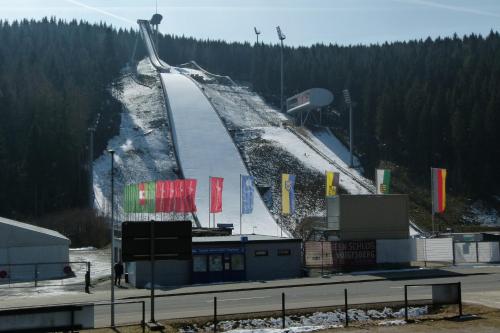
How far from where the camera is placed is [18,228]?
143 ft

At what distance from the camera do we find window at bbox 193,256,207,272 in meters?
37.9

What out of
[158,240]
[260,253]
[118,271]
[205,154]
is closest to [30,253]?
[118,271]

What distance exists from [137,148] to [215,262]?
5625 centimetres

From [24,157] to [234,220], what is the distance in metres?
28.9

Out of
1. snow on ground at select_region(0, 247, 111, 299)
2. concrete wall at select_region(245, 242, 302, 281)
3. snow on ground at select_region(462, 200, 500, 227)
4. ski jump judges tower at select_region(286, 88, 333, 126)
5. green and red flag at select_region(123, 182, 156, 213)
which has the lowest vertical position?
snow on ground at select_region(0, 247, 111, 299)

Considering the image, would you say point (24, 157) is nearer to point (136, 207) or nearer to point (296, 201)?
point (136, 207)

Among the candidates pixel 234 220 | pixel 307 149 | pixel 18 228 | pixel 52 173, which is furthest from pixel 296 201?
pixel 18 228

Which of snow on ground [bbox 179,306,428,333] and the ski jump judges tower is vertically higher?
the ski jump judges tower

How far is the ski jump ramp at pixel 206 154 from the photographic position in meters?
68.7

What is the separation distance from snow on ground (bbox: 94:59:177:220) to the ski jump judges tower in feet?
79.1

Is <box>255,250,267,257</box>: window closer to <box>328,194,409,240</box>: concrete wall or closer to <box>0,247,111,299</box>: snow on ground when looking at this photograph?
<box>328,194,409,240</box>: concrete wall

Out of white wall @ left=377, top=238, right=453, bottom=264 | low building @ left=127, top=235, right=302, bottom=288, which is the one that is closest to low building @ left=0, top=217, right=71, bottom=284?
low building @ left=127, top=235, right=302, bottom=288

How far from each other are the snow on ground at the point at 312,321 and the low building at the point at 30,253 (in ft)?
79.3

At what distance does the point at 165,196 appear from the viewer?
55.7 m
